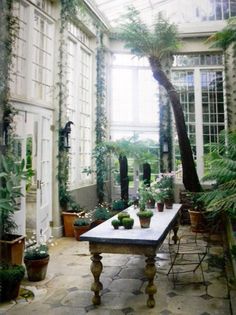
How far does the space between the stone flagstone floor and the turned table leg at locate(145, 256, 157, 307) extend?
7cm

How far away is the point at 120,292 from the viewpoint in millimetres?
3059

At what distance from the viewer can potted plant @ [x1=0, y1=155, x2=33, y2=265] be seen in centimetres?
308

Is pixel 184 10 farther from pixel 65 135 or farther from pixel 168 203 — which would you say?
pixel 168 203

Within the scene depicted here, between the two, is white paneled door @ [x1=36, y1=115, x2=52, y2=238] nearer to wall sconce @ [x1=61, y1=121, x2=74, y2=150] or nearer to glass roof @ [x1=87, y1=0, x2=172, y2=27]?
wall sconce @ [x1=61, y1=121, x2=74, y2=150]

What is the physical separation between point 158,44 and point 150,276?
4.75m

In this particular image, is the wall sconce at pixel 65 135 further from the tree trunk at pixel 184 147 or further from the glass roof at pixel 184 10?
the glass roof at pixel 184 10

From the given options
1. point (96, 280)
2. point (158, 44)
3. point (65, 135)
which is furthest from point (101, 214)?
point (158, 44)

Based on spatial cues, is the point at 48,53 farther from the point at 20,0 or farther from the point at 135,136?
the point at 135,136

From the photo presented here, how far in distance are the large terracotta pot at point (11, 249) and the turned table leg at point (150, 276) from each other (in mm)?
1583

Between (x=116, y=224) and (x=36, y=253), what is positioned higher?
(x=116, y=224)

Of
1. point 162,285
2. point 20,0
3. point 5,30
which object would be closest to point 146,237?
point 162,285

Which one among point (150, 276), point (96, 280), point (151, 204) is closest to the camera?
point (150, 276)

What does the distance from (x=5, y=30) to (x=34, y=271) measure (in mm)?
3073

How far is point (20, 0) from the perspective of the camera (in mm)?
4641
